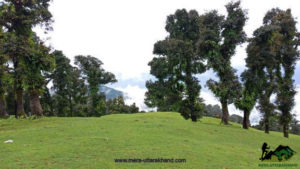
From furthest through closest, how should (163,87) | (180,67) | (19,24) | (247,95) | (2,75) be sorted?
(163,87)
(180,67)
(247,95)
(19,24)
(2,75)

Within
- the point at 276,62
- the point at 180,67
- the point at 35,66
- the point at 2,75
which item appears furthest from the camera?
the point at 180,67

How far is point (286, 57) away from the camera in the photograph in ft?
96.9

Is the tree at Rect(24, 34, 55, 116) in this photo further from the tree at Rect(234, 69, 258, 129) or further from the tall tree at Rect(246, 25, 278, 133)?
the tall tree at Rect(246, 25, 278, 133)

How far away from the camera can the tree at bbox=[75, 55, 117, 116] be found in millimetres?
44656

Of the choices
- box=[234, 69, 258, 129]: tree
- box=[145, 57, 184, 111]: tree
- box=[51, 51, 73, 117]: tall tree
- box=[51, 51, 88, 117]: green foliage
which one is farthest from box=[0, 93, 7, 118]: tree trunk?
box=[234, 69, 258, 129]: tree

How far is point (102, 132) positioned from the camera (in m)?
16.2

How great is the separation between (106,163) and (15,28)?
20.4 meters

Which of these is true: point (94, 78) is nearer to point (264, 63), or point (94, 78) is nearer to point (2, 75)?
point (2, 75)

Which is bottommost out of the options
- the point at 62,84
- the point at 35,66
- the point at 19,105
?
the point at 19,105

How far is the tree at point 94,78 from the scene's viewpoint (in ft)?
147

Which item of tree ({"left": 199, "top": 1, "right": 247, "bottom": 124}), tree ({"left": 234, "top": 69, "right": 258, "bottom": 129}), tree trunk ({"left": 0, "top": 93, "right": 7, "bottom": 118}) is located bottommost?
tree trunk ({"left": 0, "top": 93, "right": 7, "bottom": 118})

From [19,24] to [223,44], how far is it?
22874mm

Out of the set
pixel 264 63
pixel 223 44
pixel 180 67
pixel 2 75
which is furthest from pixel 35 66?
pixel 264 63

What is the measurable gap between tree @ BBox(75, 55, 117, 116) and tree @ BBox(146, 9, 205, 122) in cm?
1209
